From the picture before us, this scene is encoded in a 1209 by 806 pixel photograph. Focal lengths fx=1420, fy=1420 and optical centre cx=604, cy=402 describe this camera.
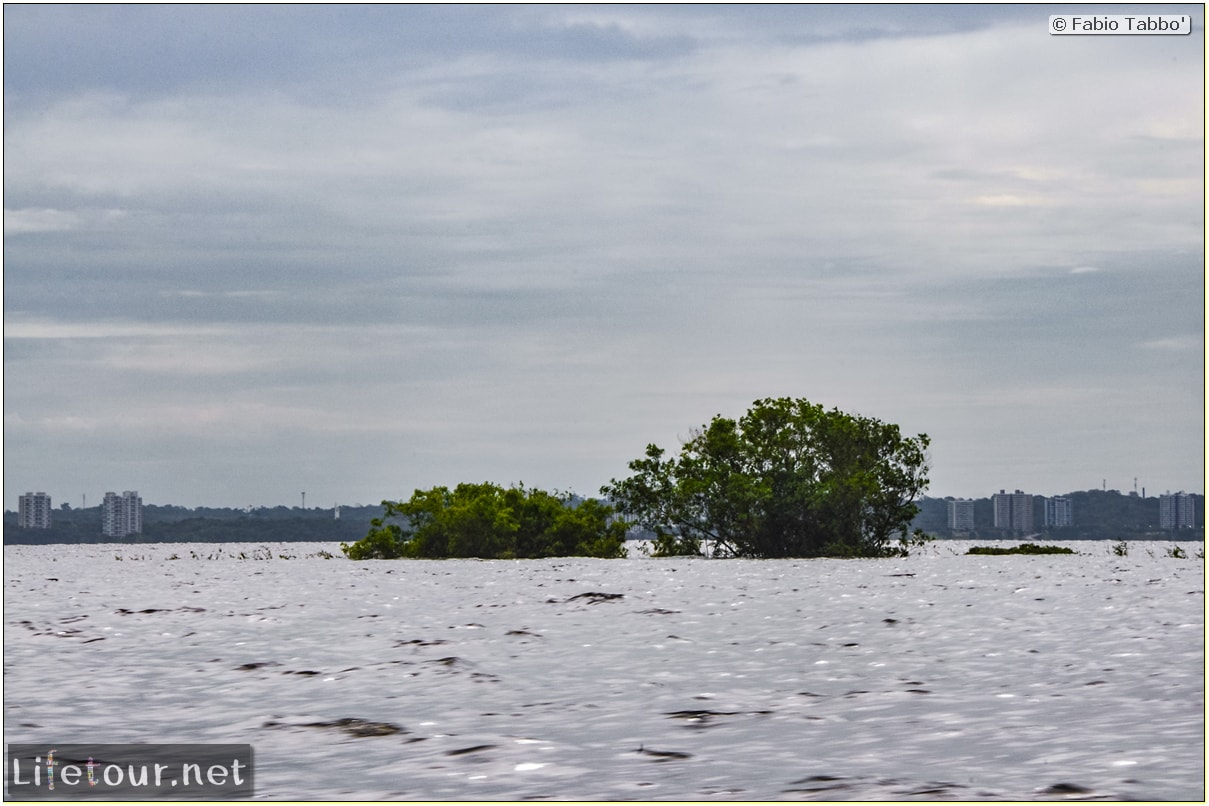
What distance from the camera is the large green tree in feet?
160

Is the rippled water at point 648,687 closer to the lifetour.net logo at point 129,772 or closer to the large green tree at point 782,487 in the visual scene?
the lifetour.net logo at point 129,772

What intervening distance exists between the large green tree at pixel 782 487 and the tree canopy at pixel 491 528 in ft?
8.67

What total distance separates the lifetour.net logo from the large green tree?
3801cm

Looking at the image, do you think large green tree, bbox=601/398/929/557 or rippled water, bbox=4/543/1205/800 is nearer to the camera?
rippled water, bbox=4/543/1205/800

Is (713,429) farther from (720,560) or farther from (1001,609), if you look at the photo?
(1001,609)

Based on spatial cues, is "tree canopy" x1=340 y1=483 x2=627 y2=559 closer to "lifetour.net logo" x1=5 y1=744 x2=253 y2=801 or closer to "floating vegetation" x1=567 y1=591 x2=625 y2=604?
"floating vegetation" x1=567 y1=591 x2=625 y2=604

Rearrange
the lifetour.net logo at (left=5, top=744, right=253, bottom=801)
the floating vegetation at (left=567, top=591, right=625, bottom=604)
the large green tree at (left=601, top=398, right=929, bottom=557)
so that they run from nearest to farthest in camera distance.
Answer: the lifetour.net logo at (left=5, top=744, right=253, bottom=801) < the floating vegetation at (left=567, top=591, right=625, bottom=604) < the large green tree at (left=601, top=398, right=929, bottom=557)

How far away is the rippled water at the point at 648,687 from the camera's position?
998cm

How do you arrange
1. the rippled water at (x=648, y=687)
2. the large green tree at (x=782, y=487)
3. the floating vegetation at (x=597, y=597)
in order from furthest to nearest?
the large green tree at (x=782, y=487) < the floating vegetation at (x=597, y=597) < the rippled water at (x=648, y=687)

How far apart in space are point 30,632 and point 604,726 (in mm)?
13172

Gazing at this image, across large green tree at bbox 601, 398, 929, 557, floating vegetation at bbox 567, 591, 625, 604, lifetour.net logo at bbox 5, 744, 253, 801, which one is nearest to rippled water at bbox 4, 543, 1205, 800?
floating vegetation at bbox 567, 591, 625, 604

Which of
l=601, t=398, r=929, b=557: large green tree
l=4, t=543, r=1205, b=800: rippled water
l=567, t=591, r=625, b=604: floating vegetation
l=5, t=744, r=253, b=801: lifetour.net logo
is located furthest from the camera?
l=601, t=398, r=929, b=557: large green tree

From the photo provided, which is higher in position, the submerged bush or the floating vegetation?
the floating vegetation

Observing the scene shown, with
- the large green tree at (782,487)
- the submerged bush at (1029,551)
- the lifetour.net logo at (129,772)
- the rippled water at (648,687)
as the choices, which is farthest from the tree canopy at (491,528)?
the lifetour.net logo at (129,772)
